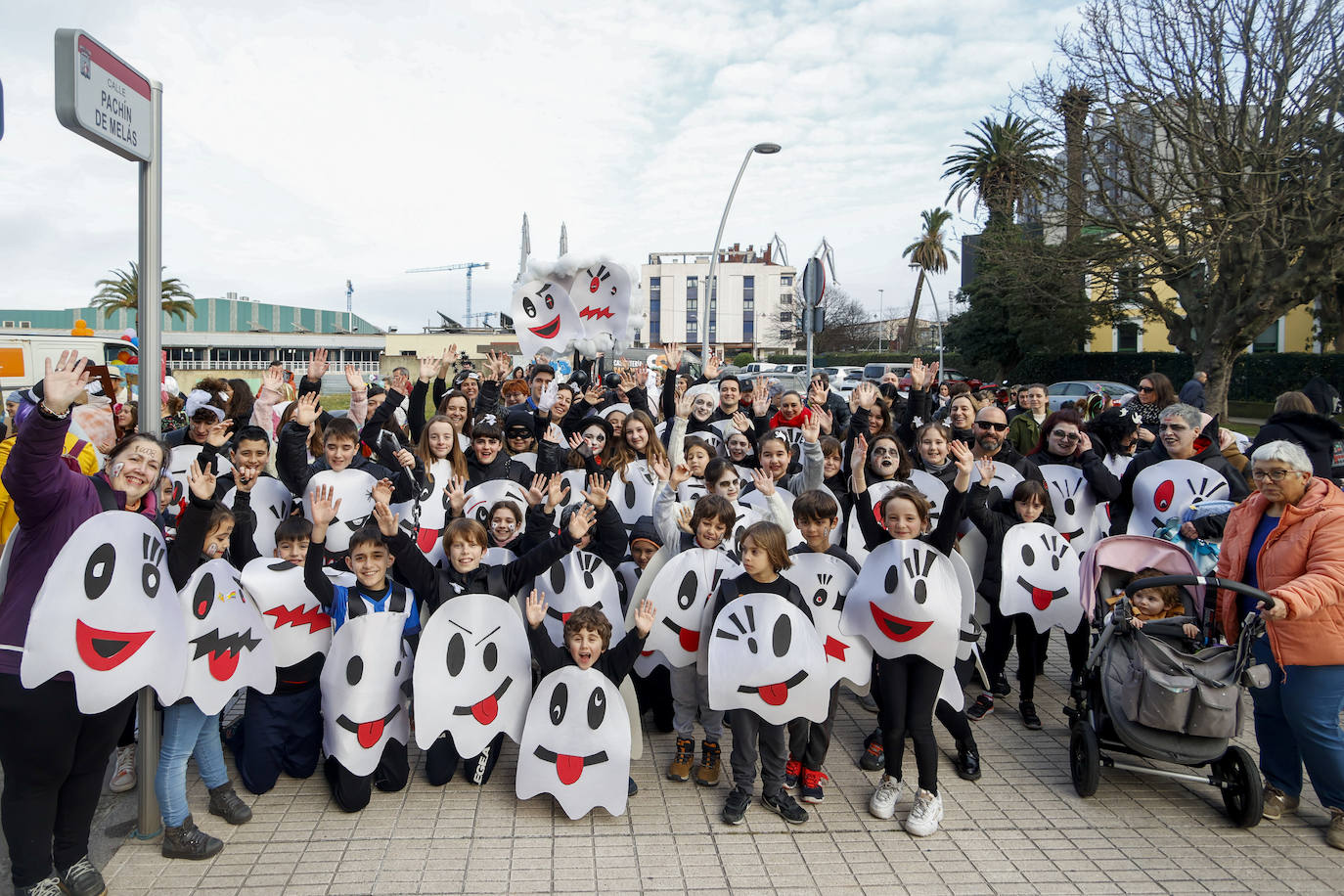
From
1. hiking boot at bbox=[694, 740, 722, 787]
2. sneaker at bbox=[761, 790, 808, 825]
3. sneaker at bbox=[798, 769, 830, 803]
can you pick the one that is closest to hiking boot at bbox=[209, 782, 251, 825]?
hiking boot at bbox=[694, 740, 722, 787]

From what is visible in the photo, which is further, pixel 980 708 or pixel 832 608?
pixel 980 708

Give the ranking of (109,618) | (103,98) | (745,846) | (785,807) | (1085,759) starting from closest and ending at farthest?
1. (109,618)
2. (103,98)
3. (745,846)
4. (785,807)
5. (1085,759)

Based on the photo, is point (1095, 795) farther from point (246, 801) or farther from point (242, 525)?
point (242, 525)

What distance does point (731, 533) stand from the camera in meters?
5.09

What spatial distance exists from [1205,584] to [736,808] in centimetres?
232

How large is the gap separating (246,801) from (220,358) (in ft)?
241

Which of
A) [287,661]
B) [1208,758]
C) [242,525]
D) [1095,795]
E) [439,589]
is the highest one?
[242,525]

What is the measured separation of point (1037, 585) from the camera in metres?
5.08

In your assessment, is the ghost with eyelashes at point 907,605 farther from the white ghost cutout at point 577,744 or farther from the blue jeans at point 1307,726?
the blue jeans at point 1307,726

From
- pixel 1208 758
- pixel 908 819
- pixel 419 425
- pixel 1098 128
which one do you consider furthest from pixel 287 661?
pixel 1098 128

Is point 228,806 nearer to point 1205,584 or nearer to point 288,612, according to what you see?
point 288,612

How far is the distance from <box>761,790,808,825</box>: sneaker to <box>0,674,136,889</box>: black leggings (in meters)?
2.76

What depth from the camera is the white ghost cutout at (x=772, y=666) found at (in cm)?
402

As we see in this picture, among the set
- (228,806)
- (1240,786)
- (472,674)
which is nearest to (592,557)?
(472,674)
